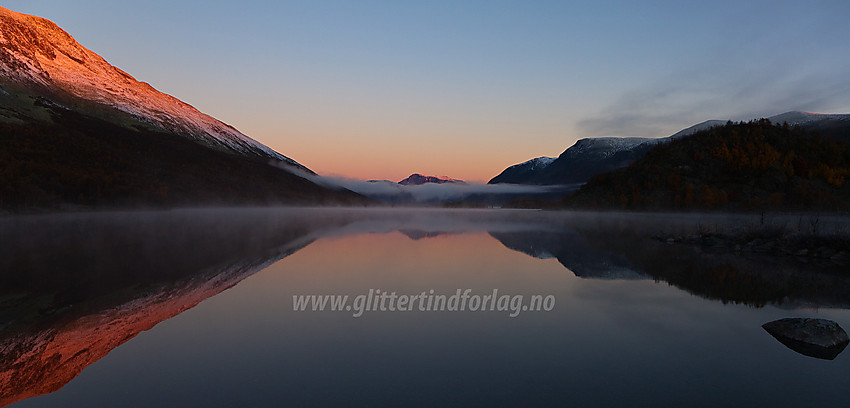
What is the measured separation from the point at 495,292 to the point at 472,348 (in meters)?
4.99

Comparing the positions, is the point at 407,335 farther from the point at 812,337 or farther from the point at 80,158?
the point at 80,158

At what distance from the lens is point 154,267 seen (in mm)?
16094

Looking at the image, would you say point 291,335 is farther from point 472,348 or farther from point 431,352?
point 472,348

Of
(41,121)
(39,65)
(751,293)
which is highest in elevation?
(39,65)

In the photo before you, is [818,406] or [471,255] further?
[471,255]

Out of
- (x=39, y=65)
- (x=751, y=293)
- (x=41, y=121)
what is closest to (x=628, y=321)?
(x=751, y=293)

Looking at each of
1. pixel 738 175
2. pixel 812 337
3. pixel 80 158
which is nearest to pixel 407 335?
pixel 812 337

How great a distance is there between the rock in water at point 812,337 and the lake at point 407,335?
0.87 ft

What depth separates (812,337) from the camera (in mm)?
8133

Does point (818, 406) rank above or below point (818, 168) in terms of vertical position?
below

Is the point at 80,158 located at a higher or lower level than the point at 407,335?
higher

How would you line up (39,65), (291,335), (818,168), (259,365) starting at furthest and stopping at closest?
(39,65)
(818,168)
(291,335)
(259,365)

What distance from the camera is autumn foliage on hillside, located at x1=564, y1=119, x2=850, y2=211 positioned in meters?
91.0

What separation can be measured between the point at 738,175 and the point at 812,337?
11770cm
